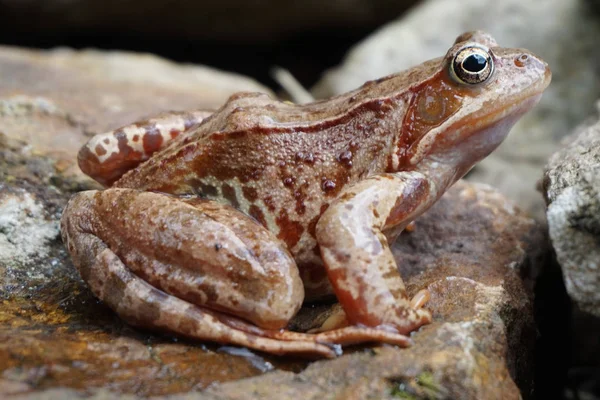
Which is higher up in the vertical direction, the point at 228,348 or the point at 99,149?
the point at 99,149

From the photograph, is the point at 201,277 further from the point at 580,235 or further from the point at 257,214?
the point at 580,235

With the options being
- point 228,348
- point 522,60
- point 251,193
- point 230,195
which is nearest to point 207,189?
point 230,195

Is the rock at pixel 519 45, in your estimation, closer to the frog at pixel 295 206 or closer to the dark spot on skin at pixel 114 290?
the frog at pixel 295 206

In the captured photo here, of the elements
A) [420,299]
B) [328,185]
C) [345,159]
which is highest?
[345,159]

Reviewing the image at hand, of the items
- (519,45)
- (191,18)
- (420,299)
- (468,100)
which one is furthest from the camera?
(191,18)

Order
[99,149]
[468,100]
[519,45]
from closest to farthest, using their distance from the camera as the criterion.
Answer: [468,100]
[99,149]
[519,45]

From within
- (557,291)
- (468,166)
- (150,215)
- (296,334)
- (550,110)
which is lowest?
(296,334)

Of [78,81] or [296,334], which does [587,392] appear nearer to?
[296,334]

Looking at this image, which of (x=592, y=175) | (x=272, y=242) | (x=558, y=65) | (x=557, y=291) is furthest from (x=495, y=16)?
(x=272, y=242)
